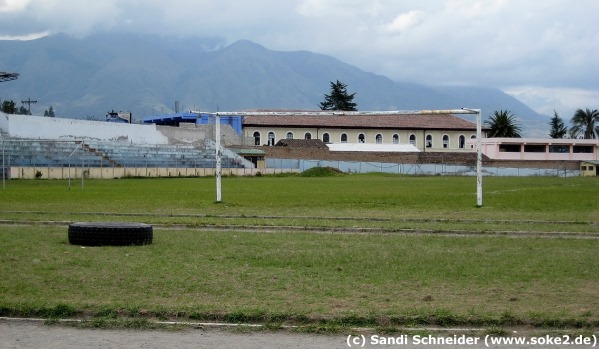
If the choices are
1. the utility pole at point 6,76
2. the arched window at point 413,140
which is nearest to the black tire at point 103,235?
the utility pole at point 6,76

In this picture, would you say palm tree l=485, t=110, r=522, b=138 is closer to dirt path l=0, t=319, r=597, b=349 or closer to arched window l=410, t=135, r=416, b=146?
arched window l=410, t=135, r=416, b=146

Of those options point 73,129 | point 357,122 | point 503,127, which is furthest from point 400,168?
point 503,127

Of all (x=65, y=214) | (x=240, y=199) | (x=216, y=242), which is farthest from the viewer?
(x=240, y=199)

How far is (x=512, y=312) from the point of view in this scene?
868 centimetres

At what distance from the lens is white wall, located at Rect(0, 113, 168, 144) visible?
246ft

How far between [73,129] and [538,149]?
6620 centimetres

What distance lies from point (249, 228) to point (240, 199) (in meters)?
15.7

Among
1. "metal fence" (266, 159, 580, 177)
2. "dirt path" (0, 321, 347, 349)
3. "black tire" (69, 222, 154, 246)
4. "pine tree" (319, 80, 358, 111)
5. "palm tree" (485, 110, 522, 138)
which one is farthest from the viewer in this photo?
"pine tree" (319, 80, 358, 111)

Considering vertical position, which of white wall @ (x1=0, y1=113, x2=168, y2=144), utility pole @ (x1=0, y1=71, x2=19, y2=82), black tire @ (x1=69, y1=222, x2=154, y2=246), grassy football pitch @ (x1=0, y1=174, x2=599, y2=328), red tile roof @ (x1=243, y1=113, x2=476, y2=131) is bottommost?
grassy football pitch @ (x1=0, y1=174, x2=599, y2=328)

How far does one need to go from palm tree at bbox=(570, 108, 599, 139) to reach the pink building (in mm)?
34397

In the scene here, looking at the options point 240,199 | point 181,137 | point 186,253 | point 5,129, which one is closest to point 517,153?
point 181,137

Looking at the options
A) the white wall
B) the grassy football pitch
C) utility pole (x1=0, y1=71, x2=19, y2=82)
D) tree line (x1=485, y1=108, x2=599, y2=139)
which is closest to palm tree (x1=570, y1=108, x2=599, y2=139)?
tree line (x1=485, y1=108, x2=599, y2=139)

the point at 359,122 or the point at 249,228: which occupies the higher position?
the point at 359,122

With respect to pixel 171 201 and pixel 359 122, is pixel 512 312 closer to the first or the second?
pixel 171 201
